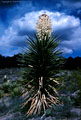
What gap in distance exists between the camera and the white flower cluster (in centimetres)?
582

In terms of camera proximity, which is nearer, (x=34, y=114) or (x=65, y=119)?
(x=65, y=119)

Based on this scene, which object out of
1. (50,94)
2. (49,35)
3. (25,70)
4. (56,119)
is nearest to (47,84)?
(50,94)

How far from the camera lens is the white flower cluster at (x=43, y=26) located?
582cm

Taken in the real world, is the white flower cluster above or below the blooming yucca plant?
above

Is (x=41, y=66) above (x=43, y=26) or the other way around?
the other way around

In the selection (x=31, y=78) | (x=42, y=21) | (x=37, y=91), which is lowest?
(x=37, y=91)

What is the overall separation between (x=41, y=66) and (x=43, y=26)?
153cm

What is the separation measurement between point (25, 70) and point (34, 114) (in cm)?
166

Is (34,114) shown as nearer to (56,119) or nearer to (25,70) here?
(56,119)

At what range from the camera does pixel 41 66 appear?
575cm

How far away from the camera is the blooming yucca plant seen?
568 centimetres

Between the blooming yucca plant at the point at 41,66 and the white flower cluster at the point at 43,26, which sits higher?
the white flower cluster at the point at 43,26

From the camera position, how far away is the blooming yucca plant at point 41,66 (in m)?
5.68

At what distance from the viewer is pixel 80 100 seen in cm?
590
